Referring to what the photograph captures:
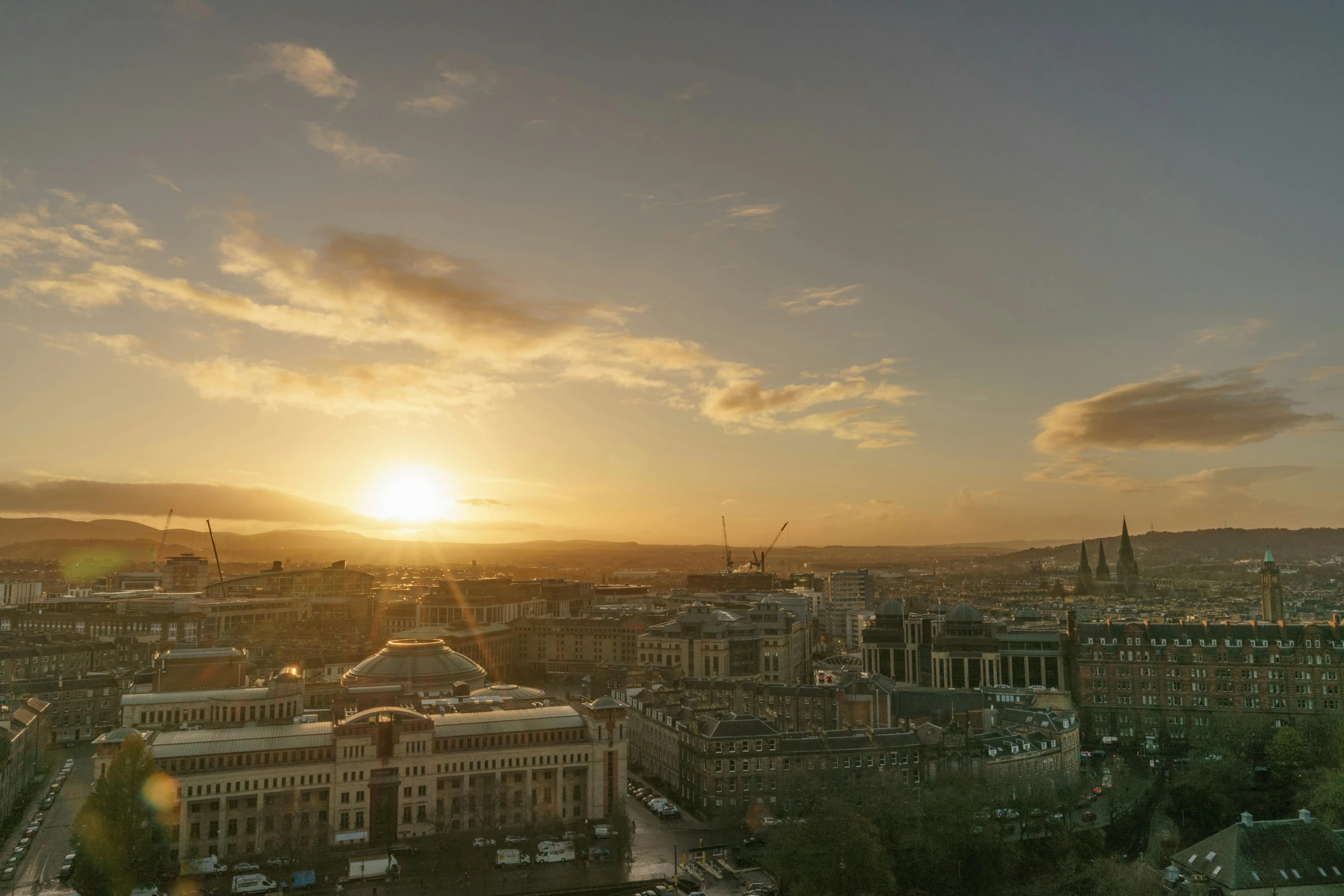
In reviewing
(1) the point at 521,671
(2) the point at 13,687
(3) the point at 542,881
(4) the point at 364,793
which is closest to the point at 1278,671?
(3) the point at 542,881

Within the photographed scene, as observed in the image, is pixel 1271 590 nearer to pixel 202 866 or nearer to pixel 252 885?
pixel 252 885

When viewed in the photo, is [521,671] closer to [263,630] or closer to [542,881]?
[263,630]

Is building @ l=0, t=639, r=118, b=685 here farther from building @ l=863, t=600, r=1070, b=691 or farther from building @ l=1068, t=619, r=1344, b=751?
building @ l=1068, t=619, r=1344, b=751

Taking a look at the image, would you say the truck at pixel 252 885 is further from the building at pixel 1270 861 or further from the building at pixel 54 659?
the building at pixel 54 659

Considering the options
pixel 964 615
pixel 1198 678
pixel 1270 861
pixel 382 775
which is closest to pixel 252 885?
pixel 382 775

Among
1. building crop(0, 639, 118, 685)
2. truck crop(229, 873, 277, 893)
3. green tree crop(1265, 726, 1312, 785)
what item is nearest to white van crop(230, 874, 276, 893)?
truck crop(229, 873, 277, 893)

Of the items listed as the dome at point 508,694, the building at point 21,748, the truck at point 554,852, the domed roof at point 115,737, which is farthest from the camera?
the dome at point 508,694

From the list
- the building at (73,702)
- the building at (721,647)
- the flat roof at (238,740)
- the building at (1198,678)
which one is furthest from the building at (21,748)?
the building at (1198,678)
